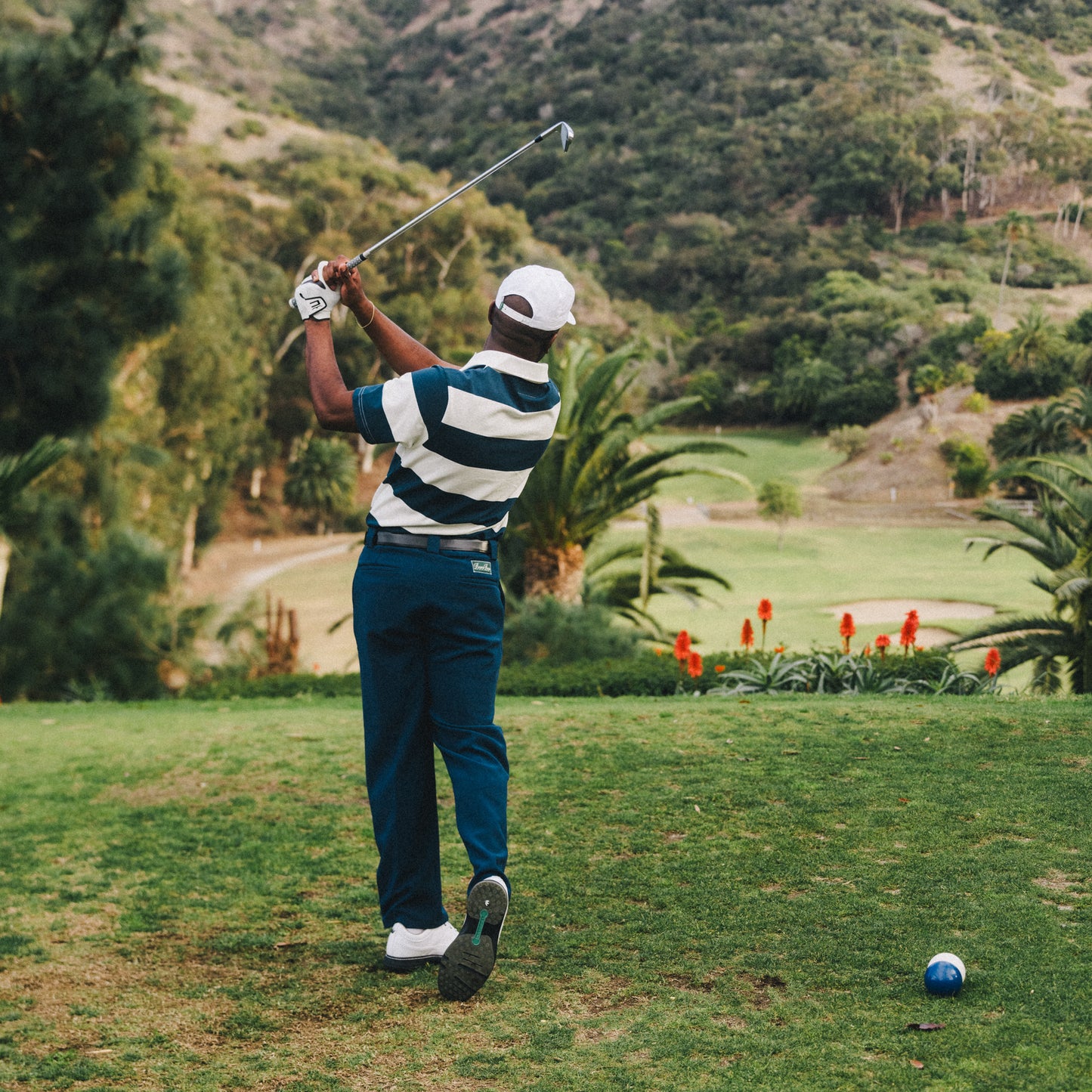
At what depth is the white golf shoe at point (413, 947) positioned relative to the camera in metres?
3.51

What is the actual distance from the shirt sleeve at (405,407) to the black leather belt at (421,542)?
276mm

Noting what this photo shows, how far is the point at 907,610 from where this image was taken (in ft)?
79.8

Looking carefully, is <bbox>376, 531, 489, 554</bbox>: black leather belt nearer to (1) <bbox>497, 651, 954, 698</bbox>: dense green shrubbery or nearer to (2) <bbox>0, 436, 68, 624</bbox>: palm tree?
(2) <bbox>0, 436, 68, 624</bbox>: palm tree

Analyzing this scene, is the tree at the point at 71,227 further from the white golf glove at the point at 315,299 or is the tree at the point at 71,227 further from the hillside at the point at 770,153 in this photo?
the hillside at the point at 770,153

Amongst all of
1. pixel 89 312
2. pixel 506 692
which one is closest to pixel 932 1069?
pixel 506 692

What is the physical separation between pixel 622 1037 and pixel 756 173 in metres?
88.7

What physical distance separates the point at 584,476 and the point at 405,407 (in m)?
10.6

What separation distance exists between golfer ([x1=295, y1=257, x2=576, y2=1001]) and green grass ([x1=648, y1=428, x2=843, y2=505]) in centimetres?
3994

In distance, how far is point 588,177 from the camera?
88.6 meters

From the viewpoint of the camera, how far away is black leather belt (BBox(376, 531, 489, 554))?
3.37m

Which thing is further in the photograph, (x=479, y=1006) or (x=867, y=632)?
(x=867, y=632)

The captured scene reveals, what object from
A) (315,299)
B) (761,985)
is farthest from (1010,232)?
(761,985)

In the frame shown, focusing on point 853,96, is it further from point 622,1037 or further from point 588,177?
point 622,1037

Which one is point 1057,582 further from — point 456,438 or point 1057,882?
point 456,438
